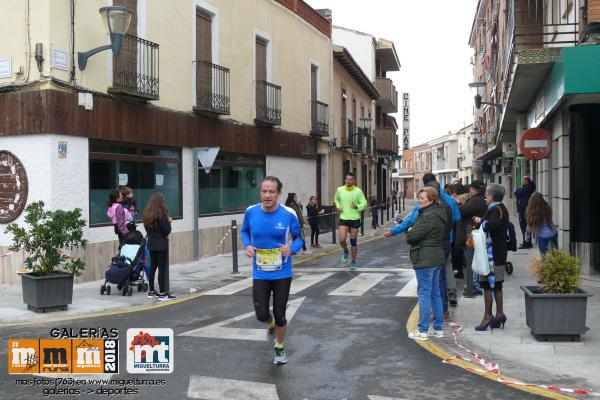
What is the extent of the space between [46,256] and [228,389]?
4.52 metres

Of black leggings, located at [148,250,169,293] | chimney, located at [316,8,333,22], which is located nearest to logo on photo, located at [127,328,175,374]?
black leggings, located at [148,250,169,293]

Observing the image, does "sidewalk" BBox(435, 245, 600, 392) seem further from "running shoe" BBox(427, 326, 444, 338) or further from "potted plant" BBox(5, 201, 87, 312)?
"potted plant" BBox(5, 201, 87, 312)

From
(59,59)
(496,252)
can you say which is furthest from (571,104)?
(59,59)

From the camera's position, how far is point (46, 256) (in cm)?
855

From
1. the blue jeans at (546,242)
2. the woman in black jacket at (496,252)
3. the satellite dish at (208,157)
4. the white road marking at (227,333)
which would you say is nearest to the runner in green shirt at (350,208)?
the satellite dish at (208,157)

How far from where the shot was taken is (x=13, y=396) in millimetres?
4973

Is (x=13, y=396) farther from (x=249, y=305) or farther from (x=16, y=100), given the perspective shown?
(x=16, y=100)

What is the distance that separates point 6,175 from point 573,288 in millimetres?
9370

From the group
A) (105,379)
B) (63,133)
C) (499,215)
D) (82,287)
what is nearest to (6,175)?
(63,133)

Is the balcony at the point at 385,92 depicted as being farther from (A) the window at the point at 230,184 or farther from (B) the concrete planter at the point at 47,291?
(B) the concrete planter at the point at 47,291

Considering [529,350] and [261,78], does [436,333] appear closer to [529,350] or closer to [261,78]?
[529,350]

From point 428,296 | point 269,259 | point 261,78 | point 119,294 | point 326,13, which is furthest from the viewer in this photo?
point 326,13

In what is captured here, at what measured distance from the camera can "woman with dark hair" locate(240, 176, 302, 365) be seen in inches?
225

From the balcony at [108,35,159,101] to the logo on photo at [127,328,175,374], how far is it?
6925mm
